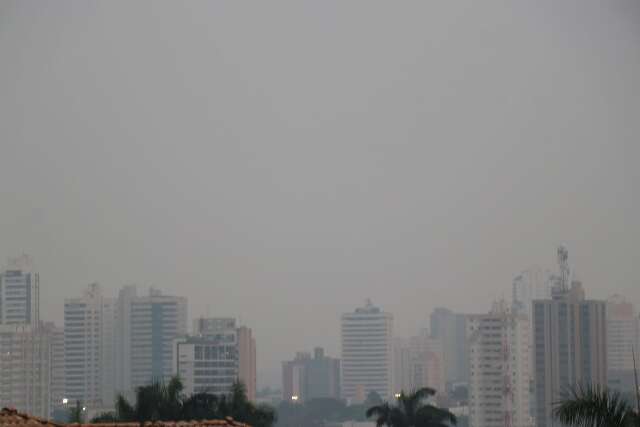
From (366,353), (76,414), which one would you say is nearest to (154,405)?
(76,414)

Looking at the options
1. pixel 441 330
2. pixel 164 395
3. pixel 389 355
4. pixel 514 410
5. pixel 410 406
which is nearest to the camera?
pixel 164 395

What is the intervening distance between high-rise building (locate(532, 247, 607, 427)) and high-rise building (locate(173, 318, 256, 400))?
10413mm

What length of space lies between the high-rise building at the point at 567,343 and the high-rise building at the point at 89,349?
17332 mm

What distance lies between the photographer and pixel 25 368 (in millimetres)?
66625

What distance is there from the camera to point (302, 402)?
72.2 metres

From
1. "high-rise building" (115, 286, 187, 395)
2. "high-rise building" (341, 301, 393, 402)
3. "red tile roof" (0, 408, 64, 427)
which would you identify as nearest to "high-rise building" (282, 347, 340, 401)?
"high-rise building" (341, 301, 393, 402)

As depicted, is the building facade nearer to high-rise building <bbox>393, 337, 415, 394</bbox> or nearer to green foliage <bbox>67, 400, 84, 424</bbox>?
high-rise building <bbox>393, 337, 415, 394</bbox>

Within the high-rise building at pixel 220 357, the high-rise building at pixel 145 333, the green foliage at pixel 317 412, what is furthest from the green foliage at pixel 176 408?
the high-rise building at pixel 145 333

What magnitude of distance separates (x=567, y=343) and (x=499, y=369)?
620cm

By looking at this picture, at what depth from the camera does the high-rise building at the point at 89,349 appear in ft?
231

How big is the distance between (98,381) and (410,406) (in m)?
46.3

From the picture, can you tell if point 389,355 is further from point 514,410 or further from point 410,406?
point 410,406

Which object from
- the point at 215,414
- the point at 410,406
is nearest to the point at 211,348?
the point at 410,406

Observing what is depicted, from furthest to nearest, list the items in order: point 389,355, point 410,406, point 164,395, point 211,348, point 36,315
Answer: point 389,355
point 36,315
point 211,348
point 410,406
point 164,395
